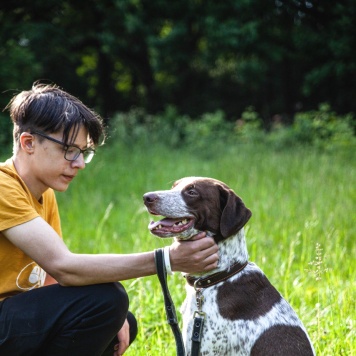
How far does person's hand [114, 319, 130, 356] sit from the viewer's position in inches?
→ 113

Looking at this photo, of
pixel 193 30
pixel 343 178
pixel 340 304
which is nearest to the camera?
pixel 340 304

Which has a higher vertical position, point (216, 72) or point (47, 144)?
point (47, 144)

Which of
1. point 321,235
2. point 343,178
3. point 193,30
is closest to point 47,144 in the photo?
point 321,235

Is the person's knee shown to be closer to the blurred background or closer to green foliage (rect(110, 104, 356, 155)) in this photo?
green foliage (rect(110, 104, 356, 155))

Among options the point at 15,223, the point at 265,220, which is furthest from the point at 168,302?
the point at 265,220

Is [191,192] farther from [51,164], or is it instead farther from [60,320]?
[60,320]

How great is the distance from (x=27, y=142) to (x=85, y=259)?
59cm

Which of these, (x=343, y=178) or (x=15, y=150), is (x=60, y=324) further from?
(x=343, y=178)

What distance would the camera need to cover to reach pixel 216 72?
20.5 m

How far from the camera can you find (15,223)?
2445mm

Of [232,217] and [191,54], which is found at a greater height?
[232,217]

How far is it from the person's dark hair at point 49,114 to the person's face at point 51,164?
3 cm

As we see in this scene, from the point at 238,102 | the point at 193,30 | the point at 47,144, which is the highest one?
the point at 47,144

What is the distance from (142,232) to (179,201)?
227cm
